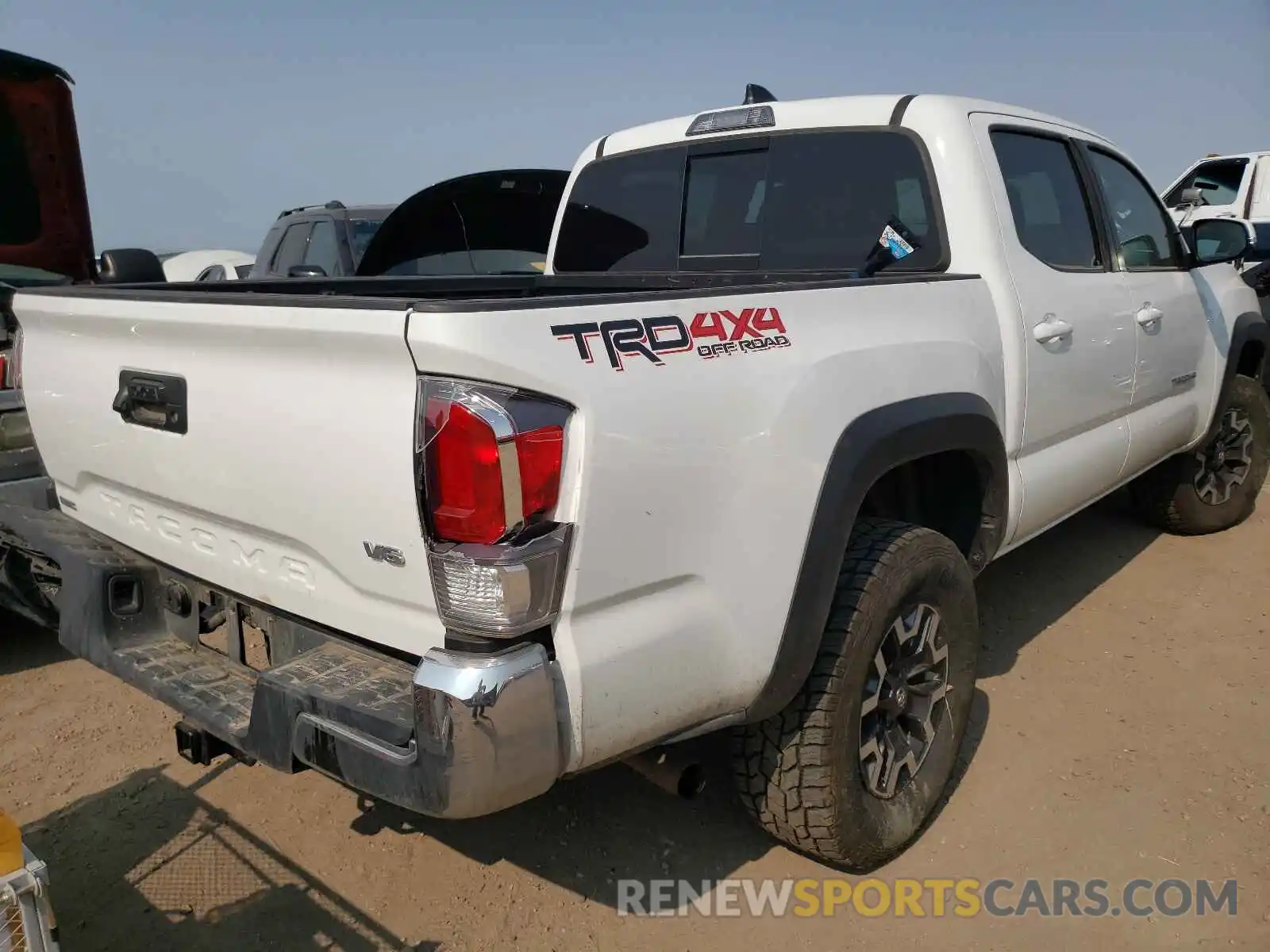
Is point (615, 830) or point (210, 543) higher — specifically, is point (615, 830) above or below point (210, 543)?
below

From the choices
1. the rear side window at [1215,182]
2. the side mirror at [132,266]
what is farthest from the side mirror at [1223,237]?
the rear side window at [1215,182]

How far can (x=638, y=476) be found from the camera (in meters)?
1.80

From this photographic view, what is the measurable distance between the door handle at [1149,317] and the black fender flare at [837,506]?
166cm

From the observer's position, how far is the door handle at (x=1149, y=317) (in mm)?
3738

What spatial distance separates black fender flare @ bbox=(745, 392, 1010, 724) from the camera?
83.7 inches

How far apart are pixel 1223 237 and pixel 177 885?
4.98 meters

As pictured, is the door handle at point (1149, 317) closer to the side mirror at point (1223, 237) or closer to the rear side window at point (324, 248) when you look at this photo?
the side mirror at point (1223, 237)

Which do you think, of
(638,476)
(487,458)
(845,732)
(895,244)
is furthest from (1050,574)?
(487,458)

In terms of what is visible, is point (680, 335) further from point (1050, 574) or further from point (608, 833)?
point (1050, 574)

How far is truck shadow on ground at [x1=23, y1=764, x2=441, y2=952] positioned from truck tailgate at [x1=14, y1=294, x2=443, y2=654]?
2.84 feet

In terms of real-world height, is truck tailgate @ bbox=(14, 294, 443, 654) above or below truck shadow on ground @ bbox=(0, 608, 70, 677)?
above

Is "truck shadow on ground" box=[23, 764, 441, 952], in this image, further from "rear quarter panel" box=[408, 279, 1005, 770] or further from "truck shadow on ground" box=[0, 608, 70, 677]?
"truck shadow on ground" box=[0, 608, 70, 677]

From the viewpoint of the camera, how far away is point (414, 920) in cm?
239

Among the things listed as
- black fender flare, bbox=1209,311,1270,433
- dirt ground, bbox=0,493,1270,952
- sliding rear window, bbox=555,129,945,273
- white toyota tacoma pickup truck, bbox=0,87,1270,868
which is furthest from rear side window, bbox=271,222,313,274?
black fender flare, bbox=1209,311,1270,433
